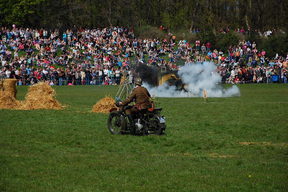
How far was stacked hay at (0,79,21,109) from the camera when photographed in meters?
30.2

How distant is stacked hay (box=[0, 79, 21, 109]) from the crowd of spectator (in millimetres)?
23126

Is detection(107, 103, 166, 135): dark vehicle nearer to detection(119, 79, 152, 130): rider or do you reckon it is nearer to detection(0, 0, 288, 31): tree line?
detection(119, 79, 152, 130): rider

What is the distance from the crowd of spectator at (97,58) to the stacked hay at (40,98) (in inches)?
969

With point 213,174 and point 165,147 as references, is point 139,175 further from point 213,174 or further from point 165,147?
point 165,147

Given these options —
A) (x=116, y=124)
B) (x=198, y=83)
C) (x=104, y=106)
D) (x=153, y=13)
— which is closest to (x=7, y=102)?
(x=104, y=106)

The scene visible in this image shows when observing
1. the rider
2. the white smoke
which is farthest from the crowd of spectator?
the rider

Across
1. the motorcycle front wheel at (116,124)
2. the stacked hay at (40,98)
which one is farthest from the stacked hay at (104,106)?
the motorcycle front wheel at (116,124)

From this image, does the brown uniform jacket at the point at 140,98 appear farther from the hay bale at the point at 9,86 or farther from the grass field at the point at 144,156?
the hay bale at the point at 9,86

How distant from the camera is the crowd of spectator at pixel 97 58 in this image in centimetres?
5869

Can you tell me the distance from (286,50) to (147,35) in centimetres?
1945

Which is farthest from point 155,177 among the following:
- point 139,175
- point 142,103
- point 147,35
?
point 147,35

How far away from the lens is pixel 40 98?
3028 centimetres

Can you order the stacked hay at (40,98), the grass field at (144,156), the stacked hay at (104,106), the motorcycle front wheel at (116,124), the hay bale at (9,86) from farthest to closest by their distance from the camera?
the hay bale at (9,86) < the stacked hay at (40,98) < the stacked hay at (104,106) < the motorcycle front wheel at (116,124) < the grass field at (144,156)

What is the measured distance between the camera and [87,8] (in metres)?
88.7
